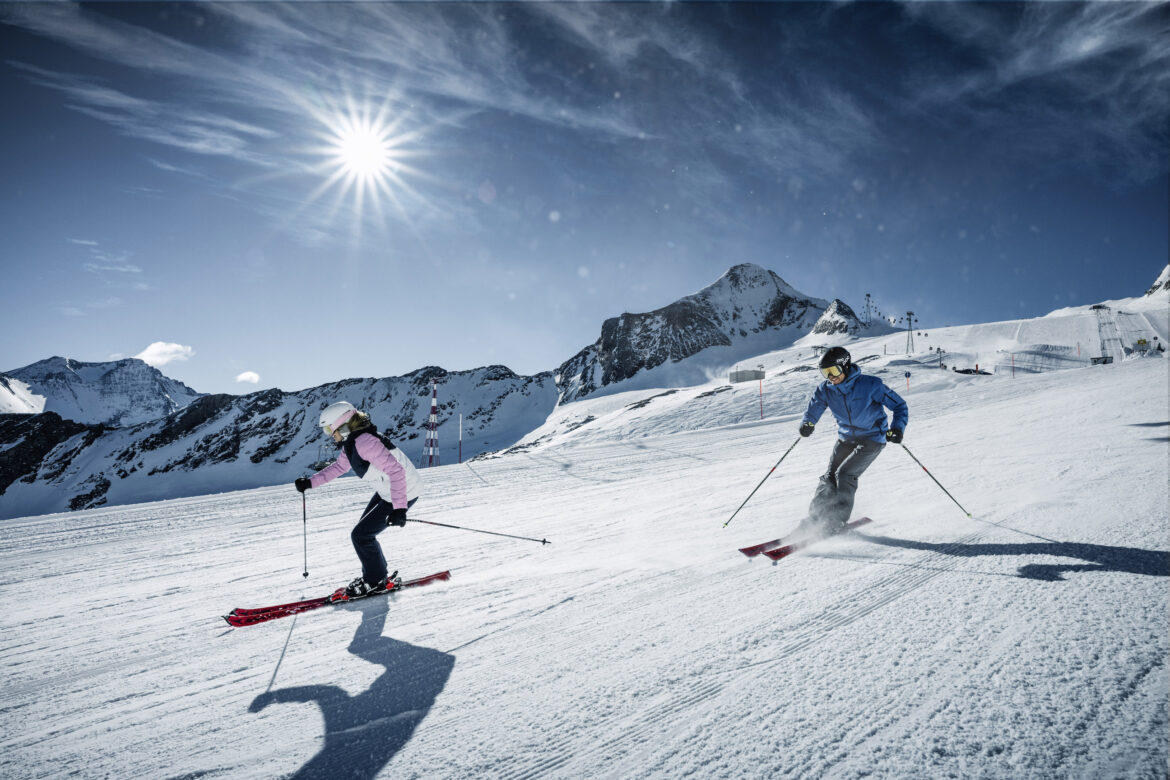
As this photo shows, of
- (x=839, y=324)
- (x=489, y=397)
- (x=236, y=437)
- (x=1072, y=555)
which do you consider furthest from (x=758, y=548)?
(x=236, y=437)

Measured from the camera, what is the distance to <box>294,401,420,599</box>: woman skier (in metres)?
4.35

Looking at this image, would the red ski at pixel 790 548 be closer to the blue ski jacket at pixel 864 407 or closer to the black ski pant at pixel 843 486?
the black ski pant at pixel 843 486

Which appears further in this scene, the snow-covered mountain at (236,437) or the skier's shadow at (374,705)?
the snow-covered mountain at (236,437)

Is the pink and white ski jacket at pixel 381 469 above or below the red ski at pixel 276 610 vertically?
above

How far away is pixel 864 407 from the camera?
5168 mm

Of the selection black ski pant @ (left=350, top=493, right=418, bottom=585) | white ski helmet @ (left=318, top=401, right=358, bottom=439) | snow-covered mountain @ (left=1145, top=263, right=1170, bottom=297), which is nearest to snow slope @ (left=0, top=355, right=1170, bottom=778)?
black ski pant @ (left=350, top=493, right=418, bottom=585)

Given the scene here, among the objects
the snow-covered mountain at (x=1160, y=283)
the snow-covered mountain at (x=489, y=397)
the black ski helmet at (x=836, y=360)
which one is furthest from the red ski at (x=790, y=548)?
the snow-covered mountain at (x=1160, y=283)

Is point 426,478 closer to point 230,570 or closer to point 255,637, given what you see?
point 230,570

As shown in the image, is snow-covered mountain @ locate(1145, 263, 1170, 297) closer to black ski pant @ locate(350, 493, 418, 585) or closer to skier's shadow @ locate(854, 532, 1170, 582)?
skier's shadow @ locate(854, 532, 1170, 582)

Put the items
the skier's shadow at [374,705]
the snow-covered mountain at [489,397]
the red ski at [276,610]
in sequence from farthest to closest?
the snow-covered mountain at [489,397]
the red ski at [276,610]
the skier's shadow at [374,705]

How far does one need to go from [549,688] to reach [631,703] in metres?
0.46

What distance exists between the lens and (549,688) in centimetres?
265

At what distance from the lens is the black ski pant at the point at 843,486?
513 centimetres

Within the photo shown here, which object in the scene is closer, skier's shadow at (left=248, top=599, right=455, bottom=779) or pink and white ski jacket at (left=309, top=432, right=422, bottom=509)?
skier's shadow at (left=248, top=599, right=455, bottom=779)
